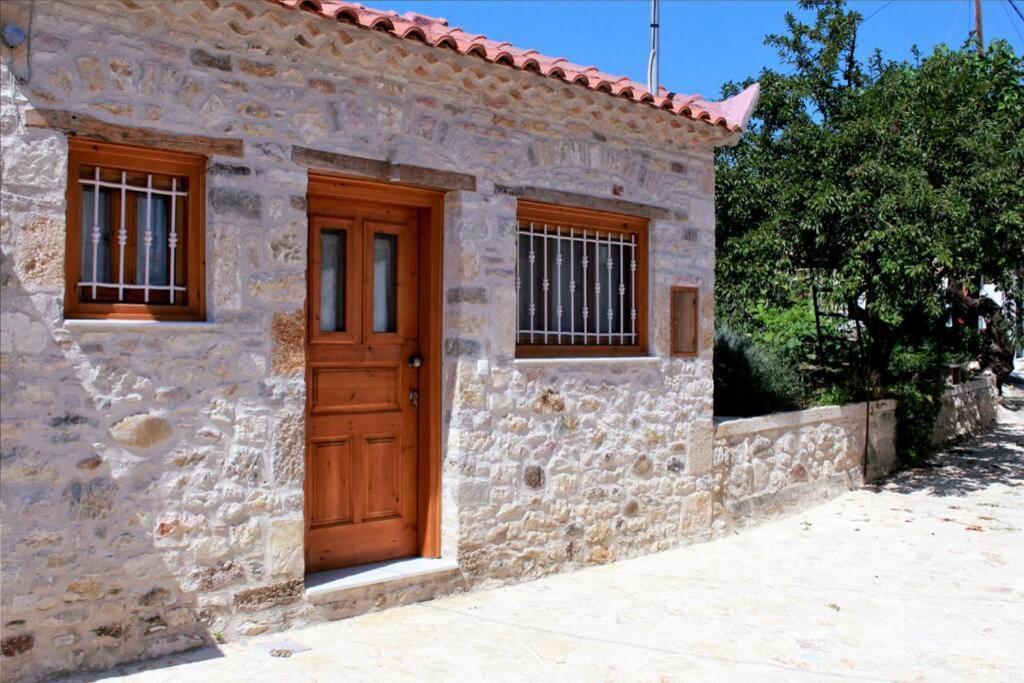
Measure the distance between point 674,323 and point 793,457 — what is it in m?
2.22

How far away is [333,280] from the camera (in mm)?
5090

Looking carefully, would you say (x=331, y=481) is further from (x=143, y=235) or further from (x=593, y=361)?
(x=593, y=361)

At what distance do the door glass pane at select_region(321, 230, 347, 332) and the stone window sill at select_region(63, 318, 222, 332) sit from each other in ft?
2.72

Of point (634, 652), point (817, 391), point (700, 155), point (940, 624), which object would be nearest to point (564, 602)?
point (634, 652)

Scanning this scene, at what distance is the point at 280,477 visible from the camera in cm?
454

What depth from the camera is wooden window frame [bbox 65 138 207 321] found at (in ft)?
13.2

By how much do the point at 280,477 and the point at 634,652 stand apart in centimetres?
206

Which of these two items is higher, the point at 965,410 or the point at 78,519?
the point at 78,519

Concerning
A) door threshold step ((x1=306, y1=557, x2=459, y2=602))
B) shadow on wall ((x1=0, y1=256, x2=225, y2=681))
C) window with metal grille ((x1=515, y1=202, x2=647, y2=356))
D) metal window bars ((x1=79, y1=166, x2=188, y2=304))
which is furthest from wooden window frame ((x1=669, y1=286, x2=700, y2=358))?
shadow on wall ((x1=0, y1=256, x2=225, y2=681))

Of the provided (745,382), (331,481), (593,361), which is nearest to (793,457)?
(745,382)

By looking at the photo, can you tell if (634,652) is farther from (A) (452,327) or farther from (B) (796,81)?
(B) (796,81)

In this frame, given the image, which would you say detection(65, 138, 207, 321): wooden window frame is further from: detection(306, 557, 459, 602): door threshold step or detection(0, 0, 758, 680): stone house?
detection(306, 557, 459, 602): door threshold step

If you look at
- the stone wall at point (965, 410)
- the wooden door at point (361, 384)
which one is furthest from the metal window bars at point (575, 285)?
the stone wall at point (965, 410)

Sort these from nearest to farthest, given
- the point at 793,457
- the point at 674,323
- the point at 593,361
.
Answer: the point at 593,361
the point at 674,323
the point at 793,457
